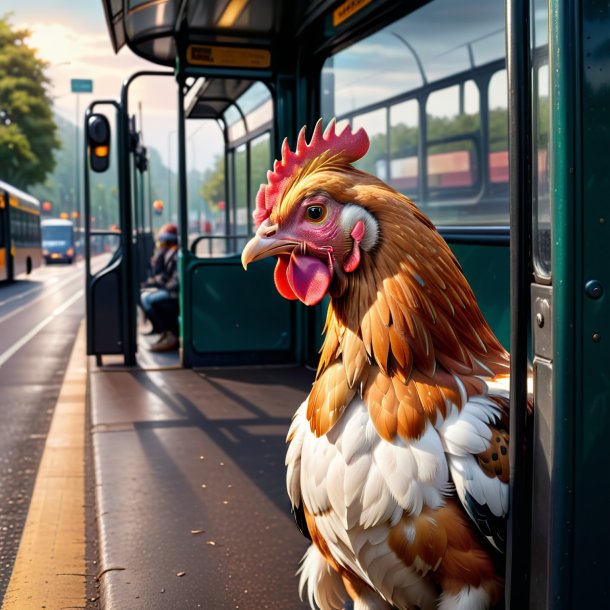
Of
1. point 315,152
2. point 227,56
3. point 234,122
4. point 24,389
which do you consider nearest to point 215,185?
point 234,122

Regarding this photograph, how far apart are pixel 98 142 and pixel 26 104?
50984 millimetres

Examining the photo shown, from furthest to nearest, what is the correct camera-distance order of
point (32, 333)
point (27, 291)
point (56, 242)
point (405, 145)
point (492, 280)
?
point (56, 242)
point (27, 291)
point (32, 333)
point (405, 145)
point (492, 280)

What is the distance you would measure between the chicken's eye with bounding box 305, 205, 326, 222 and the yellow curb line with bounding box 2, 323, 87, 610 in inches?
84.2

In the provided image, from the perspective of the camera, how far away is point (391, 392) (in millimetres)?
1927

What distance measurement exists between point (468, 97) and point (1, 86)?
55.5 metres

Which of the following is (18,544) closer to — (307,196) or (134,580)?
(134,580)

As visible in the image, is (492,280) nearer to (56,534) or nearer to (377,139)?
(377,139)

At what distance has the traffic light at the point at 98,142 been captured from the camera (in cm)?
815

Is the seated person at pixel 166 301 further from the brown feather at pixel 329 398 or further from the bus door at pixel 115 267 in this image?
the brown feather at pixel 329 398

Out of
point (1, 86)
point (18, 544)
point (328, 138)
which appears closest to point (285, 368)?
point (18, 544)

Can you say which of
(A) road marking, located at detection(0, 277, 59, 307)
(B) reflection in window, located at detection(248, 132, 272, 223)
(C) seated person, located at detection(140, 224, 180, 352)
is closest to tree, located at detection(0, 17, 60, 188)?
(A) road marking, located at detection(0, 277, 59, 307)

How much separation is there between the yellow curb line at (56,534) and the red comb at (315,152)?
210 centimetres

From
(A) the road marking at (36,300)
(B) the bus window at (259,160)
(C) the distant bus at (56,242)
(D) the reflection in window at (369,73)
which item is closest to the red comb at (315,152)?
(D) the reflection in window at (369,73)

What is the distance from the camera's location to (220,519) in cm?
394
